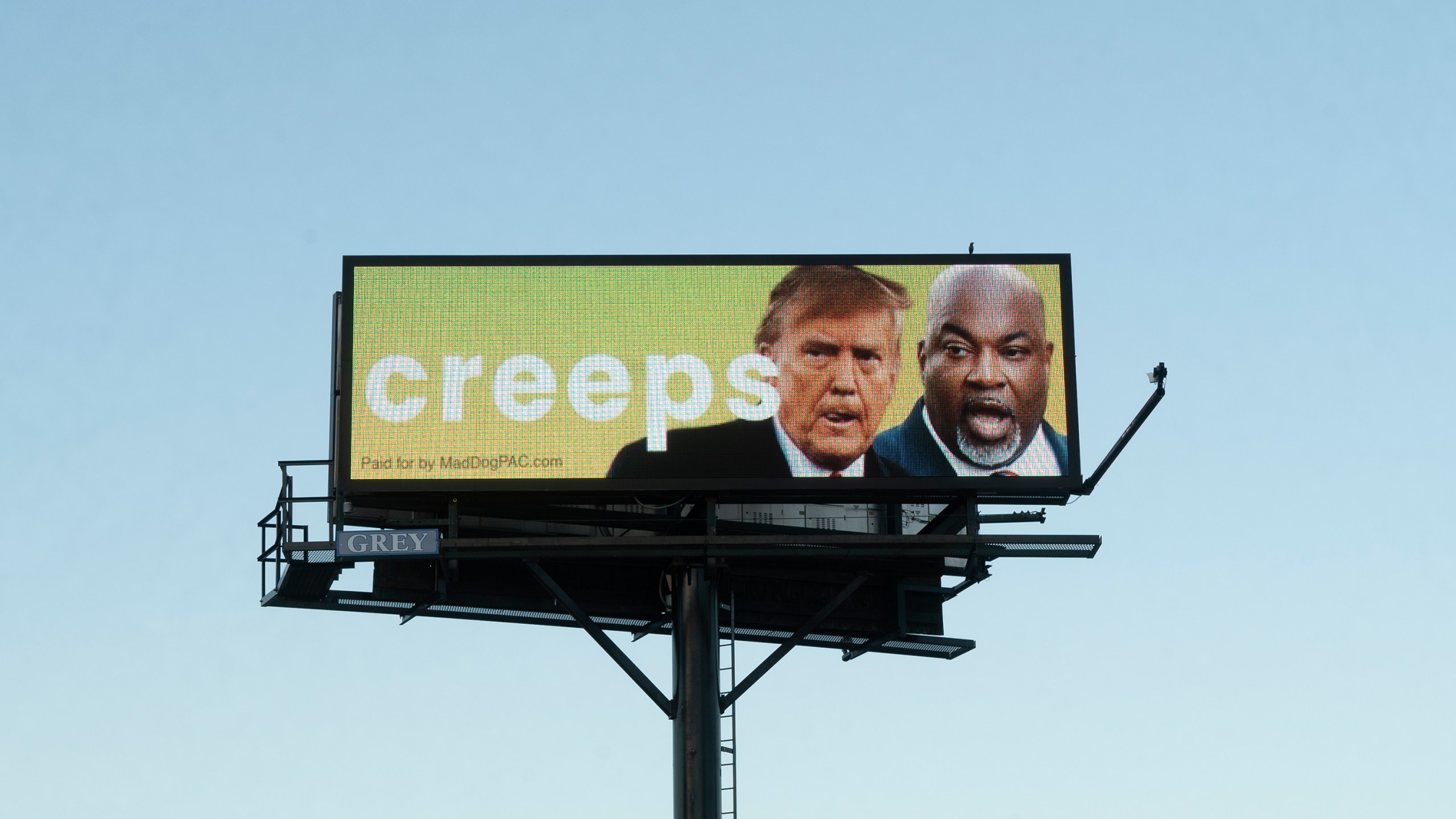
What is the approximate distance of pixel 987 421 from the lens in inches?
1200

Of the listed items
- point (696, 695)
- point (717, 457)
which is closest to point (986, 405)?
point (717, 457)

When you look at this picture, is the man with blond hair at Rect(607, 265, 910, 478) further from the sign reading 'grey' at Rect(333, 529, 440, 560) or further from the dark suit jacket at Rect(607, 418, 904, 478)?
the sign reading 'grey' at Rect(333, 529, 440, 560)

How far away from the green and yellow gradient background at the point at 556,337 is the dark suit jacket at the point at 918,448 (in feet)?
0.52

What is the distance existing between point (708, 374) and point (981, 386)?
3.52 metres

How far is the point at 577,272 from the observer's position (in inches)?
1209

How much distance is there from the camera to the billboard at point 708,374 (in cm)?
2989

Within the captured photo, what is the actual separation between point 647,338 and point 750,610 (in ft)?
16.6

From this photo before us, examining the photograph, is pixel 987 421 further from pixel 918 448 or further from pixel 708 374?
pixel 708 374

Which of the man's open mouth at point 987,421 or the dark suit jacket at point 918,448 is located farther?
the man's open mouth at point 987,421

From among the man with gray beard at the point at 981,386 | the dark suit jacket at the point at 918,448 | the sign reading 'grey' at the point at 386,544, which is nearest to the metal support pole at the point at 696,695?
the dark suit jacket at the point at 918,448

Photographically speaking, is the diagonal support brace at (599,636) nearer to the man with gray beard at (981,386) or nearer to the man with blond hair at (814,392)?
the man with blond hair at (814,392)

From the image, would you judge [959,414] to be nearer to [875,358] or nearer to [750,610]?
[875,358]

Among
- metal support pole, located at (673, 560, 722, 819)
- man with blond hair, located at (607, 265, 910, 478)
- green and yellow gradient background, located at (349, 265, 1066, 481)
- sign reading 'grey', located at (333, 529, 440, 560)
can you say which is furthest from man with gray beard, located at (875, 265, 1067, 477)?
sign reading 'grey', located at (333, 529, 440, 560)

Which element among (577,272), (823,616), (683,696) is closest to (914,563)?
(823,616)
